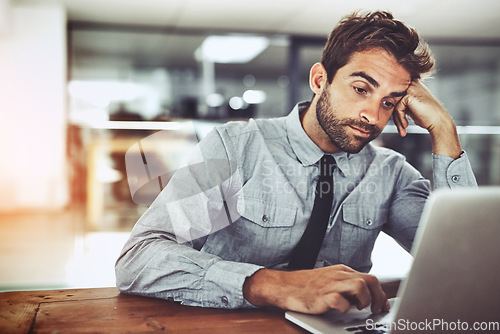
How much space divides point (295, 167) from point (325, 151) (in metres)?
0.11

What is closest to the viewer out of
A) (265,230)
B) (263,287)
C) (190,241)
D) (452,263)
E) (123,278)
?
(452,263)

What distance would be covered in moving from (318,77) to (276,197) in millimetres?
423

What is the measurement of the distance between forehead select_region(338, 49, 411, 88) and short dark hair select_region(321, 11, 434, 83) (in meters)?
0.02

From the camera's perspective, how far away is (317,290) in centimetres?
75

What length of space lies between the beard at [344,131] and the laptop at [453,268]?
731mm

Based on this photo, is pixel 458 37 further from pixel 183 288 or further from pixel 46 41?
pixel 183 288

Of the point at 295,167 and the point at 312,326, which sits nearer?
the point at 312,326

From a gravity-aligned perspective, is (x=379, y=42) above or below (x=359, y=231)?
above

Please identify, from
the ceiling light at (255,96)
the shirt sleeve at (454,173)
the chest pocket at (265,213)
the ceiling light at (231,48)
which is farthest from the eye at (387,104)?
the ceiling light at (255,96)

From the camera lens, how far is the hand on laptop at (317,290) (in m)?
0.73

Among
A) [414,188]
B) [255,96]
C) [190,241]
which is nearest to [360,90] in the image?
[414,188]

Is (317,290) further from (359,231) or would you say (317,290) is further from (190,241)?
(359,231)

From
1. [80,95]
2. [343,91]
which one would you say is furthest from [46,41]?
[343,91]

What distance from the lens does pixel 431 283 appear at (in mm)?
559
